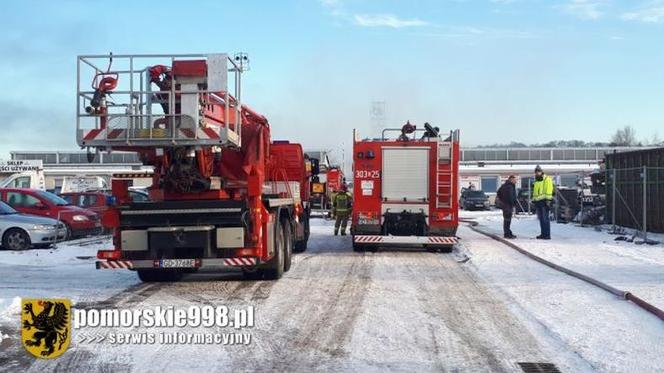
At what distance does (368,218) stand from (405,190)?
1076 mm

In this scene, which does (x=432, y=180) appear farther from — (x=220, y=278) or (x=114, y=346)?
(x=114, y=346)

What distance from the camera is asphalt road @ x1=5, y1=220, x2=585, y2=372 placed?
6.41m

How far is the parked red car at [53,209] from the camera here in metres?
19.0

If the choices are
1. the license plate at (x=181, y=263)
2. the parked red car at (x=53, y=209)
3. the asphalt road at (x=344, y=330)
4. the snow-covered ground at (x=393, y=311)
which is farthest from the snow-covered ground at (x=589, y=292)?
the parked red car at (x=53, y=209)

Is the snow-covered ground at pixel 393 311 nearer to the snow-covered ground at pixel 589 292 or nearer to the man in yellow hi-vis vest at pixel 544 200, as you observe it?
the snow-covered ground at pixel 589 292

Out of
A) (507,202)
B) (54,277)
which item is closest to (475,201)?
(507,202)

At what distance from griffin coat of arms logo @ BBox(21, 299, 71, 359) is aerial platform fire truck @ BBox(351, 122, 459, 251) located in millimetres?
10162

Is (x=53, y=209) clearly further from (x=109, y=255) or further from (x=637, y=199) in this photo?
(x=637, y=199)

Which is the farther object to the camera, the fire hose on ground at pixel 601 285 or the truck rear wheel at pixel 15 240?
the truck rear wheel at pixel 15 240

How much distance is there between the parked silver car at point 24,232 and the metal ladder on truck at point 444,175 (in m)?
9.47

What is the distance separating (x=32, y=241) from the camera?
1677 cm

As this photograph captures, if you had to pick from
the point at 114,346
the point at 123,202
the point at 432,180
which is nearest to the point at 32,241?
Result: the point at 123,202

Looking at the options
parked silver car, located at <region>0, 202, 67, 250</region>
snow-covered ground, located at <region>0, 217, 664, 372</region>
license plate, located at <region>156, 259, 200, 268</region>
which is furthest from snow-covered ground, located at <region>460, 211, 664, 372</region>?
parked silver car, located at <region>0, 202, 67, 250</region>

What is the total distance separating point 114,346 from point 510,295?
5.72m
